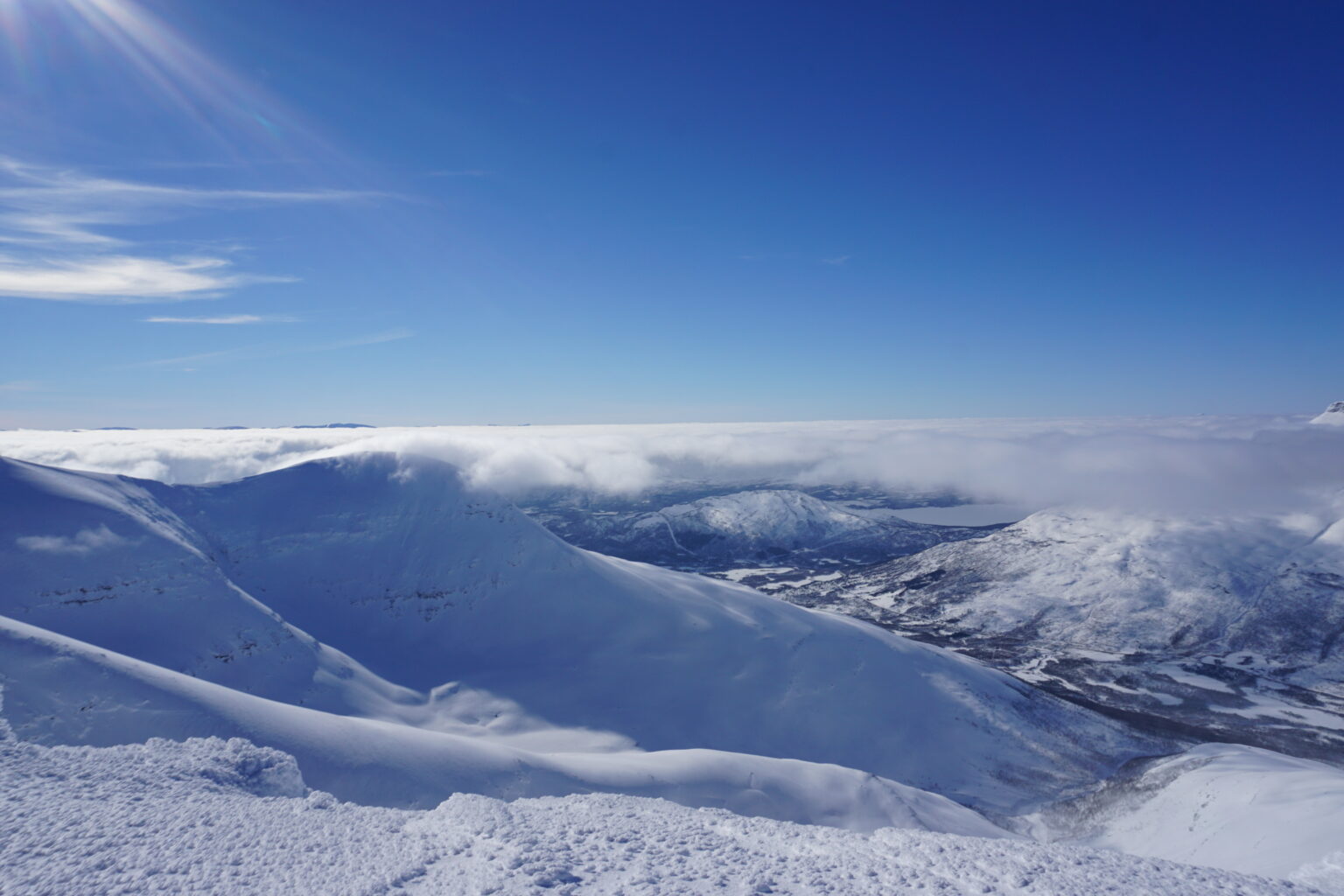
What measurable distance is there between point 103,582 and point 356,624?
67.2 ft

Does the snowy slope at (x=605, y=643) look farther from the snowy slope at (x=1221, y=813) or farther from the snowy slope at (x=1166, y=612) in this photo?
the snowy slope at (x=1166, y=612)

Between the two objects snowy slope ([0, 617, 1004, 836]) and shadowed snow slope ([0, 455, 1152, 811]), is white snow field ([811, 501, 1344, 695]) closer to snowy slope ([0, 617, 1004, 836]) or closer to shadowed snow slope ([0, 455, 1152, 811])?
shadowed snow slope ([0, 455, 1152, 811])

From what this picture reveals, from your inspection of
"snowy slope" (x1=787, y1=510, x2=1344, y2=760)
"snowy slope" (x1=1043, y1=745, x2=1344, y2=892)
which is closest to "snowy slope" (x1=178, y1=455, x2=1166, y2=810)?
"snowy slope" (x1=1043, y1=745, x2=1344, y2=892)

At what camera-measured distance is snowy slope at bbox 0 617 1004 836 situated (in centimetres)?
2261

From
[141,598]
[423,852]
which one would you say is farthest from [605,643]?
[423,852]

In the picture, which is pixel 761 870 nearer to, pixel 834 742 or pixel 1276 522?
pixel 834 742

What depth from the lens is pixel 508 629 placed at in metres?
64.2

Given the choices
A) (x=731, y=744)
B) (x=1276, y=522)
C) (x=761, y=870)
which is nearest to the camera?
(x=761, y=870)

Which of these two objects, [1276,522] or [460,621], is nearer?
[460,621]

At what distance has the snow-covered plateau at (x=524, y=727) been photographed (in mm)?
13273

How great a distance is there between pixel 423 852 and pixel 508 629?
52.8 m

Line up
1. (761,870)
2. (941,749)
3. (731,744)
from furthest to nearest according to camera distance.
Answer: (941,749) → (731,744) → (761,870)

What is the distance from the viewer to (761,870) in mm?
13273

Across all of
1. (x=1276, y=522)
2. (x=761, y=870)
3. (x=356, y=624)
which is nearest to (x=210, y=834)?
(x=761, y=870)
